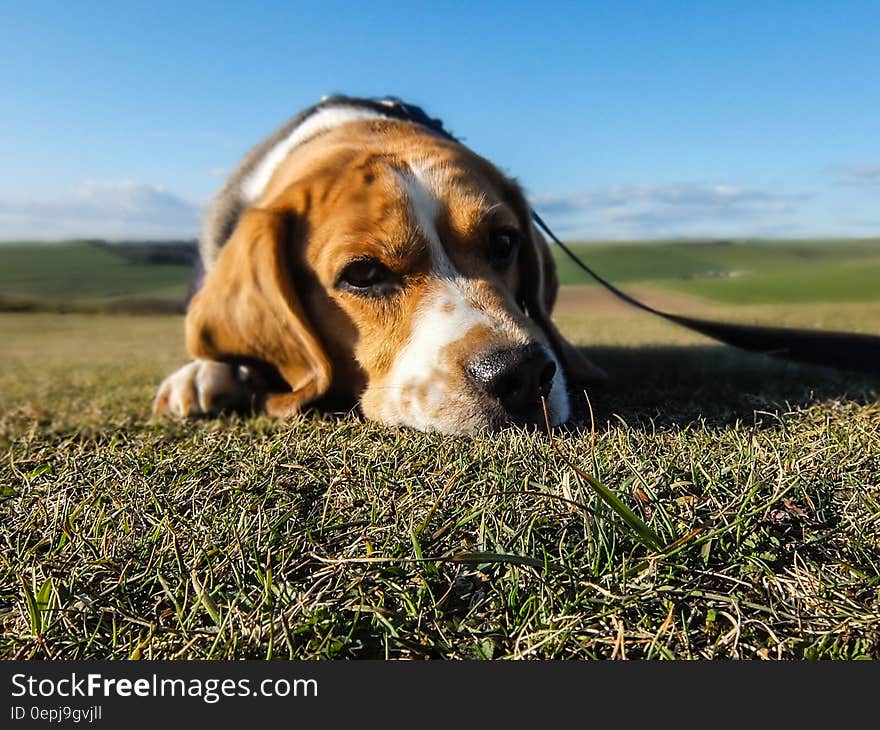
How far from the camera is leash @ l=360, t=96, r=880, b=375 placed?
3900mm

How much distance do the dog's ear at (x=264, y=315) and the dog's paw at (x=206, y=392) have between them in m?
0.14

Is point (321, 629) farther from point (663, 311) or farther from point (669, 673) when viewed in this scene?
point (663, 311)

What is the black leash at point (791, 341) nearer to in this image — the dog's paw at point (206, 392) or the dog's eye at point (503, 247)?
the dog's eye at point (503, 247)

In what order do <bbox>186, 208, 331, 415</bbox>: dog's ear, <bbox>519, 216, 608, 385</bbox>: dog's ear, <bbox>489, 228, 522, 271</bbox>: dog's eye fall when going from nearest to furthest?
<bbox>186, 208, 331, 415</bbox>: dog's ear → <bbox>489, 228, 522, 271</bbox>: dog's eye → <bbox>519, 216, 608, 385</bbox>: dog's ear

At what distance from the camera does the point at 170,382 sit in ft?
12.2

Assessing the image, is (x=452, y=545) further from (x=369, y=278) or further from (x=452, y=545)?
(x=369, y=278)

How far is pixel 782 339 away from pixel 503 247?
6.11 ft

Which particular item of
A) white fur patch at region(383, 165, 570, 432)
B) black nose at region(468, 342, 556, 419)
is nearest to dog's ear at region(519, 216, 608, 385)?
white fur patch at region(383, 165, 570, 432)

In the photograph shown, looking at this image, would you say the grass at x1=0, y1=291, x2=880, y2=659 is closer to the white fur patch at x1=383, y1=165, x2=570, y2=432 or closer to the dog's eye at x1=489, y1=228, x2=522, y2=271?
the white fur patch at x1=383, y1=165, x2=570, y2=432

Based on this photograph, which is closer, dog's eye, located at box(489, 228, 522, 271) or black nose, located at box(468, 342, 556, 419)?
black nose, located at box(468, 342, 556, 419)

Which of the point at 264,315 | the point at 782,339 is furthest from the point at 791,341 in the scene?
the point at 264,315

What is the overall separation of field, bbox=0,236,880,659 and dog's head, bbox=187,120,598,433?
0.21m

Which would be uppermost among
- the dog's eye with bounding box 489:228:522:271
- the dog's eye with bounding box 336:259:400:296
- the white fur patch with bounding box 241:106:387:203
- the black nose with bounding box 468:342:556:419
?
the white fur patch with bounding box 241:106:387:203

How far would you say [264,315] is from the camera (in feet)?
10.7
